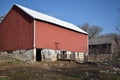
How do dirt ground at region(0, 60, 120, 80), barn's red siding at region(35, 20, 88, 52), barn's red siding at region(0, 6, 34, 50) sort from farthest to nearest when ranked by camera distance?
barn's red siding at region(35, 20, 88, 52), barn's red siding at region(0, 6, 34, 50), dirt ground at region(0, 60, 120, 80)

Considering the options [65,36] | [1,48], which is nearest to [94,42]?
[65,36]

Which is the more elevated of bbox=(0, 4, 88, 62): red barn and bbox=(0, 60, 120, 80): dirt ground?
bbox=(0, 4, 88, 62): red barn

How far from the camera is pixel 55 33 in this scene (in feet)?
101

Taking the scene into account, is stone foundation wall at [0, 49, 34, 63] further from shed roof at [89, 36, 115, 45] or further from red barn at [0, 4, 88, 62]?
shed roof at [89, 36, 115, 45]

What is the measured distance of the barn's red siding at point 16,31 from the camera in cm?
2728

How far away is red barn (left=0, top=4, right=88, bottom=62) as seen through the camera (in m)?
27.1

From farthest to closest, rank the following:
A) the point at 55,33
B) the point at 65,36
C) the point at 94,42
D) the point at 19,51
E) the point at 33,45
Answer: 1. the point at 94,42
2. the point at 65,36
3. the point at 55,33
4. the point at 19,51
5. the point at 33,45

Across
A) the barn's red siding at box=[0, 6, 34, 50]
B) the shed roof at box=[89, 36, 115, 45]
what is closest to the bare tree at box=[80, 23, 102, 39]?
the shed roof at box=[89, 36, 115, 45]

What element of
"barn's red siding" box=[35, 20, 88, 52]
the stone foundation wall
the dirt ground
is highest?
"barn's red siding" box=[35, 20, 88, 52]

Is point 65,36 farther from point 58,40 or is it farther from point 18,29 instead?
point 18,29

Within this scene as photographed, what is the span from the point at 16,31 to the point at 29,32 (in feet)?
8.74

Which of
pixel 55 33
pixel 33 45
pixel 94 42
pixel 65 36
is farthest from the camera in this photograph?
pixel 94 42

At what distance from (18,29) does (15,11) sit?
2873 mm

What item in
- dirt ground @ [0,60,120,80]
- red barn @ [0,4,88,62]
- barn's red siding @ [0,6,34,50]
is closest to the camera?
dirt ground @ [0,60,120,80]
